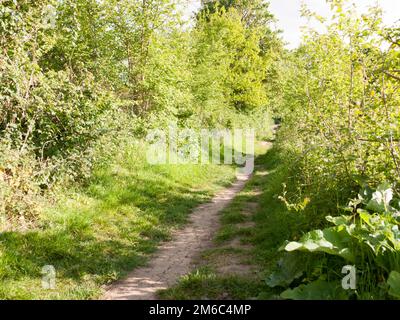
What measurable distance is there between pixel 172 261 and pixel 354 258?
3554 mm

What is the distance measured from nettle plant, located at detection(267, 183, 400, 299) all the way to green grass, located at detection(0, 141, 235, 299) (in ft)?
9.77

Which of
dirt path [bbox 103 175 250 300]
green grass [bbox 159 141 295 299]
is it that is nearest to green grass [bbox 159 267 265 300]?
green grass [bbox 159 141 295 299]

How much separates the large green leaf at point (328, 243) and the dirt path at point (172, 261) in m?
2.34

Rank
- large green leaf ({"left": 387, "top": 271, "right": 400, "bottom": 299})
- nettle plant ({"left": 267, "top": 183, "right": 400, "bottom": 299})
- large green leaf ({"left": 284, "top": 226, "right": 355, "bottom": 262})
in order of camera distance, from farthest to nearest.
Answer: large green leaf ({"left": 284, "top": 226, "right": 355, "bottom": 262}) < nettle plant ({"left": 267, "top": 183, "right": 400, "bottom": 299}) < large green leaf ({"left": 387, "top": 271, "right": 400, "bottom": 299})

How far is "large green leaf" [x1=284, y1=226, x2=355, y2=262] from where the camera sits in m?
4.53

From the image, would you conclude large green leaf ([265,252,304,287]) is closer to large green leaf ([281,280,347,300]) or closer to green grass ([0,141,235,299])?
large green leaf ([281,280,347,300])

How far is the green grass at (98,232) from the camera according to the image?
19.5 feet

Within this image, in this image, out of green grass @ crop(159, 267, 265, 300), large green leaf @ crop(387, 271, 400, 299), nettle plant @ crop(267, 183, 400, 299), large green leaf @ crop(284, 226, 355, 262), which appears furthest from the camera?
green grass @ crop(159, 267, 265, 300)

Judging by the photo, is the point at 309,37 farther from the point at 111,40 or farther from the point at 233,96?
the point at 233,96

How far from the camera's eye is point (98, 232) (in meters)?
8.07

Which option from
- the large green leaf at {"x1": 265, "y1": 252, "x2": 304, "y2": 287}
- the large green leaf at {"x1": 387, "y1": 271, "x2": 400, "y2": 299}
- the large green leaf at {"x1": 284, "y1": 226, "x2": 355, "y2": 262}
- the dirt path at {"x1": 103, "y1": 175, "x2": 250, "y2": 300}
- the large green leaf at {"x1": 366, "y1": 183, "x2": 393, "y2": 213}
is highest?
the large green leaf at {"x1": 366, "y1": 183, "x2": 393, "y2": 213}

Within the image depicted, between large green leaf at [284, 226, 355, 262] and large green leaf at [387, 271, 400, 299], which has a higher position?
large green leaf at [284, 226, 355, 262]

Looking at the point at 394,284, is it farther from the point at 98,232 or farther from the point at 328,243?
the point at 98,232
